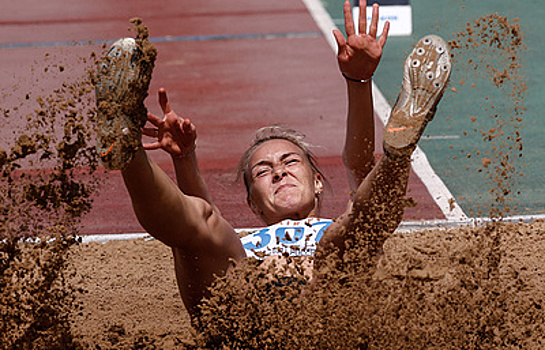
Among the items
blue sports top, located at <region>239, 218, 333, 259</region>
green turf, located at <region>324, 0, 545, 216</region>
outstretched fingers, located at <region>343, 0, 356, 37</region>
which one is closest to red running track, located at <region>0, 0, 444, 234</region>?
green turf, located at <region>324, 0, 545, 216</region>

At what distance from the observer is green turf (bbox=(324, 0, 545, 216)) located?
19.0 feet

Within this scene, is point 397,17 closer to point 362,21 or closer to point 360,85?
point 362,21

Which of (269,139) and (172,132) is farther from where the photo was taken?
(269,139)

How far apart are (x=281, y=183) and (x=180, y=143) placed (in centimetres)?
48

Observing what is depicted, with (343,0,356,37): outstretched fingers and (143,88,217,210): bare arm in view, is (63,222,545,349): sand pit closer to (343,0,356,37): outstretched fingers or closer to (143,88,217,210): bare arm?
(143,88,217,210): bare arm

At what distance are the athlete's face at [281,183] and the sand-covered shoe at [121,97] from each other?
980 millimetres

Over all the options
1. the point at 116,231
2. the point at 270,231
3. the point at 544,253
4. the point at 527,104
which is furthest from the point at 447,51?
the point at 527,104

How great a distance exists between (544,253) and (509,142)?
1790 millimetres

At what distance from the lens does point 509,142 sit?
6453mm

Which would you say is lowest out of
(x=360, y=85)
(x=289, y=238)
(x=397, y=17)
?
(x=397, y=17)

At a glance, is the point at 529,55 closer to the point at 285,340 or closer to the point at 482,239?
the point at 482,239

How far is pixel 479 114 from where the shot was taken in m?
7.48

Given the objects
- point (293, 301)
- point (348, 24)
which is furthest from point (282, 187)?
point (348, 24)

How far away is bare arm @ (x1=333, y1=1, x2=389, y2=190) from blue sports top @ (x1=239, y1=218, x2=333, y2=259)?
0.30 meters
